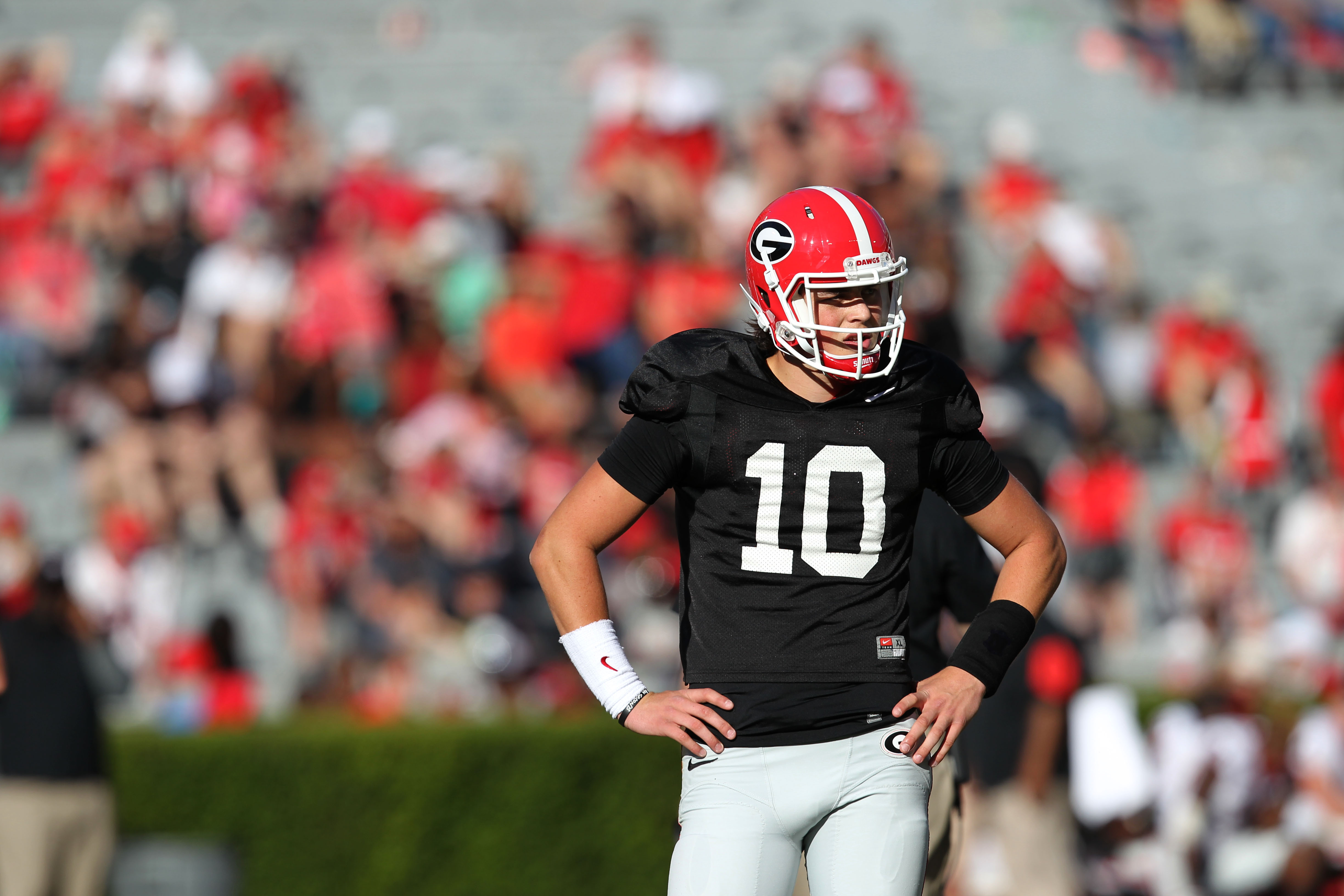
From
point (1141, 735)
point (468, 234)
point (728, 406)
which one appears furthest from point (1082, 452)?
point (728, 406)

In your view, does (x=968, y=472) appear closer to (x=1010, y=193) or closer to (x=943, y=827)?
(x=943, y=827)

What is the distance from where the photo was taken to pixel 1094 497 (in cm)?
1098

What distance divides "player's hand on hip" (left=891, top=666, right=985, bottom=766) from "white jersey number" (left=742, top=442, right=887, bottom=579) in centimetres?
26

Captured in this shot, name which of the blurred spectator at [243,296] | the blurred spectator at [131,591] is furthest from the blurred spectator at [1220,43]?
the blurred spectator at [131,591]

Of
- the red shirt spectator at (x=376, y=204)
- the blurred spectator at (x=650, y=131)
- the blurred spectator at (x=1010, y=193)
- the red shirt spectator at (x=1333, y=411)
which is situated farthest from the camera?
the blurred spectator at (x=1010, y=193)

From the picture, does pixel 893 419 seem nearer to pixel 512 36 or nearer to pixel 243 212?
pixel 243 212

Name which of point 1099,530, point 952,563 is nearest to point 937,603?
point 952,563

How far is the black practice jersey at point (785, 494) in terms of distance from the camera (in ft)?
11.5

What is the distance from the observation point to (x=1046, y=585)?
12.1 feet

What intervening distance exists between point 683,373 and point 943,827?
63.3 inches

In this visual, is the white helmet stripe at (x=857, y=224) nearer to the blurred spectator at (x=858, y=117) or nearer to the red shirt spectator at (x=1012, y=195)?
the blurred spectator at (x=858, y=117)

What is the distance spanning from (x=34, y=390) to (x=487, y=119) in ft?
14.9

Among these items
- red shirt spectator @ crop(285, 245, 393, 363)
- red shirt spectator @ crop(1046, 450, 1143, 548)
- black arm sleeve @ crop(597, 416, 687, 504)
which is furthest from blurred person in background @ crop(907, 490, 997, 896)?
red shirt spectator @ crop(285, 245, 393, 363)

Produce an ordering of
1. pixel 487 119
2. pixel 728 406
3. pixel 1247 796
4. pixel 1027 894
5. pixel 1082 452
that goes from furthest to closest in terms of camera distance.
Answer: pixel 487 119 → pixel 1082 452 → pixel 1247 796 → pixel 1027 894 → pixel 728 406
